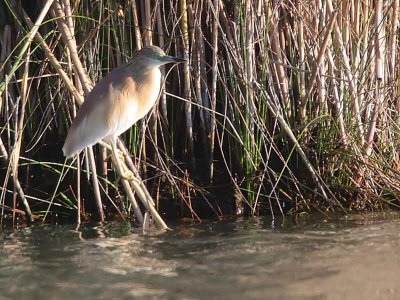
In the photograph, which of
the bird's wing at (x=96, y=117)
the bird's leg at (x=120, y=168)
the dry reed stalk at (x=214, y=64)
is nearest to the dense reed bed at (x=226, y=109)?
the dry reed stalk at (x=214, y=64)

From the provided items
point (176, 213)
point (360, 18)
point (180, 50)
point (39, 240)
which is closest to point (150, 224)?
point (176, 213)

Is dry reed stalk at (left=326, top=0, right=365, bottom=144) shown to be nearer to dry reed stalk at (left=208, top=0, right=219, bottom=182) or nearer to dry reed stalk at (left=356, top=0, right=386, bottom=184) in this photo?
dry reed stalk at (left=356, top=0, right=386, bottom=184)

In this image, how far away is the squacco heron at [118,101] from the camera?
500cm

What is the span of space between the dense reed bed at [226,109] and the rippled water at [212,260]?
10.2 inches

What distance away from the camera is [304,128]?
5.47 metres

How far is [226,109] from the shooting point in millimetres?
5457

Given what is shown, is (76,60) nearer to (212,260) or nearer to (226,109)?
(226,109)

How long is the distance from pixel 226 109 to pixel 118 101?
69cm

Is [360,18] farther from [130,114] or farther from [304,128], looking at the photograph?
[130,114]

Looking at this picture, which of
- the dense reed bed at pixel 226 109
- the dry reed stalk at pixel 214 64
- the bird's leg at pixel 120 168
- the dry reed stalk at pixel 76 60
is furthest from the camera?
the dense reed bed at pixel 226 109

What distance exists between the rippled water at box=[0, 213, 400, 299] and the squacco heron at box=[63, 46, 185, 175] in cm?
57

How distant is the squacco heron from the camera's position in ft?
16.4

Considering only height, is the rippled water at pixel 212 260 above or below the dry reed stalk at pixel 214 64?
below

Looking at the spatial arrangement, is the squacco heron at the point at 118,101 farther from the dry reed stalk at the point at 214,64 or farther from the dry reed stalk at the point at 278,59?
the dry reed stalk at the point at 278,59
